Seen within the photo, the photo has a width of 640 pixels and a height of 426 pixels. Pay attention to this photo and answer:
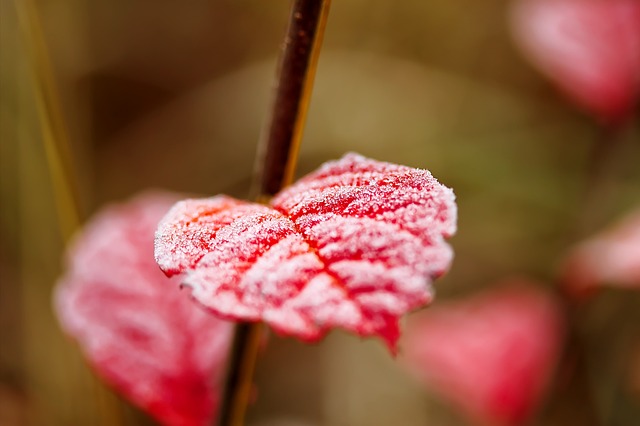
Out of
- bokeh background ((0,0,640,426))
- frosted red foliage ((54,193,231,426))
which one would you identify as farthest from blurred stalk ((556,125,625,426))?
frosted red foliage ((54,193,231,426))

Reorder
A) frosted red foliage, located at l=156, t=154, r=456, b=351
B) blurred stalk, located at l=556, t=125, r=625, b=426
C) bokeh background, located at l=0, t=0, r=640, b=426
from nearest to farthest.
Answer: frosted red foliage, located at l=156, t=154, r=456, b=351 < blurred stalk, located at l=556, t=125, r=625, b=426 < bokeh background, located at l=0, t=0, r=640, b=426

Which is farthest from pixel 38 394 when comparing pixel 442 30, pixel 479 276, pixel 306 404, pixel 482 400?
A: pixel 442 30

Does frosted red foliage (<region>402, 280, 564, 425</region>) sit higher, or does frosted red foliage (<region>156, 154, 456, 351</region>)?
frosted red foliage (<region>156, 154, 456, 351</region>)

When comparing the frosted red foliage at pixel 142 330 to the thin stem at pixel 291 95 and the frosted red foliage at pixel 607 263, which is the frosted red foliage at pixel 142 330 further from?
the frosted red foliage at pixel 607 263

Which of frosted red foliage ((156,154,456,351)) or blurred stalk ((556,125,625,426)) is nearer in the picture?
frosted red foliage ((156,154,456,351))

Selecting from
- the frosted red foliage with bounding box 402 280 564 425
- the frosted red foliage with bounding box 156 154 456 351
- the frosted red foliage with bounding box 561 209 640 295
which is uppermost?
the frosted red foliage with bounding box 156 154 456 351

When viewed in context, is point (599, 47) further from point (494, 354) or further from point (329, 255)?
point (329, 255)

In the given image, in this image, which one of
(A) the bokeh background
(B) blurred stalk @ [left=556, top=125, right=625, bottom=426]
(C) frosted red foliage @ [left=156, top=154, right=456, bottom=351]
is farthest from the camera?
(A) the bokeh background

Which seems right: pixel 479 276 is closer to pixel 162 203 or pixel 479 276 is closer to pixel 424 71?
pixel 424 71

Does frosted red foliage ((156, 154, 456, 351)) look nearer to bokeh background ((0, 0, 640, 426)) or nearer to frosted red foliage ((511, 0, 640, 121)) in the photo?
frosted red foliage ((511, 0, 640, 121))
